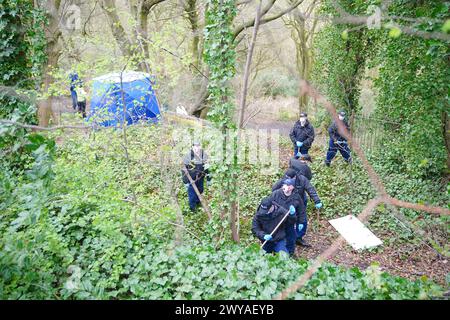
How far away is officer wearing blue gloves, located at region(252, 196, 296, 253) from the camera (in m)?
5.76

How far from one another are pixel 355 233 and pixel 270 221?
215 centimetres

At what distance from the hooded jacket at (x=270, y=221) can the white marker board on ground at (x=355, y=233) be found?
135cm

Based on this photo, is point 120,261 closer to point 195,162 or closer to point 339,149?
point 195,162

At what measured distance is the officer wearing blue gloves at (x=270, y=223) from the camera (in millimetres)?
5758

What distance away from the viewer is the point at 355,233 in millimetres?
6824

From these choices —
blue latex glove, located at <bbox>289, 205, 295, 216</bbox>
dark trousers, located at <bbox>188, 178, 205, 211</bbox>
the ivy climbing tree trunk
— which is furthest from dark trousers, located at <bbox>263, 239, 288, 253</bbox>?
dark trousers, located at <bbox>188, 178, 205, 211</bbox>

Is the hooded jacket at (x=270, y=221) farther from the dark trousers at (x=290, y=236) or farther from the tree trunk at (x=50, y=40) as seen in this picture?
the tree trunk at (x=50, y=40)

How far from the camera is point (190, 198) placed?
24.7ft

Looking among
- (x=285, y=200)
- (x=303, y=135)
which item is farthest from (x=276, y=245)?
(x=303, y=135)

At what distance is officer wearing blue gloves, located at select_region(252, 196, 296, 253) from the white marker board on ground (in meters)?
1.33

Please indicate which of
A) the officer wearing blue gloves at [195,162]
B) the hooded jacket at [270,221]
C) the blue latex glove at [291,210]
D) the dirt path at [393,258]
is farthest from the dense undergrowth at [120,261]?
the dirt path at [393,258]

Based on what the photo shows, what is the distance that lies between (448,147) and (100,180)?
790 centimetres
